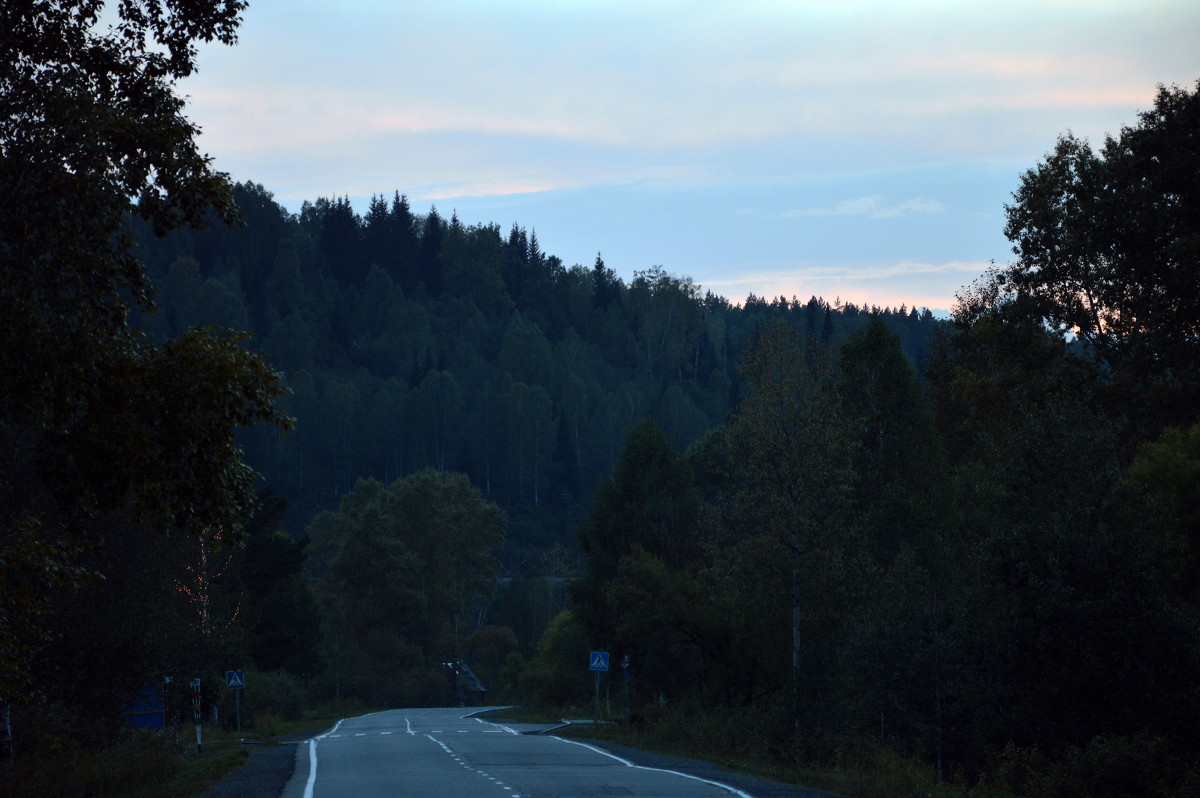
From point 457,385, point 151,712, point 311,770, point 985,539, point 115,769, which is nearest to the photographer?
point 115,769

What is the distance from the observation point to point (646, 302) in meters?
174

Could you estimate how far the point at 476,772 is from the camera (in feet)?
72.4

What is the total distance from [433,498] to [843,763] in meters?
73.5

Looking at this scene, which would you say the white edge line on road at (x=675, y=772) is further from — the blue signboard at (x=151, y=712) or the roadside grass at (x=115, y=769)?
the blue signboard at (x=151, y=712)

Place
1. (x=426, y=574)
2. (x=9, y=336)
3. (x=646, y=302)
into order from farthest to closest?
(x=646, y=302) → (x=426, y=574) → (x=9, y=336)

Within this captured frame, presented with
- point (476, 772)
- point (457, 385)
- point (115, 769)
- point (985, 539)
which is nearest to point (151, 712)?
point (115, 769)

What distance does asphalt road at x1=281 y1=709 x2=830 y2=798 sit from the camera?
1828cm

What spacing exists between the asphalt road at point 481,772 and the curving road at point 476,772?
0.05ft

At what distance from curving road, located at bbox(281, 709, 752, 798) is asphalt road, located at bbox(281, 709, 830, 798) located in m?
0.01

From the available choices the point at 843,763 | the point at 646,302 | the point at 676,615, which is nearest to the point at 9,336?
the point at 843,763

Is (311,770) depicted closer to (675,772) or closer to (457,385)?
(675,772)

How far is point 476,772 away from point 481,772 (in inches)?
3.7

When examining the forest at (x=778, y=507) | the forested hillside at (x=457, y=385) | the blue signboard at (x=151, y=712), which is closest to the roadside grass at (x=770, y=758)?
the forest at (x=778, y=507)

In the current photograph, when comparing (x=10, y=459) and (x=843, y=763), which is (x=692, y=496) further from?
(x=10, y=459)
